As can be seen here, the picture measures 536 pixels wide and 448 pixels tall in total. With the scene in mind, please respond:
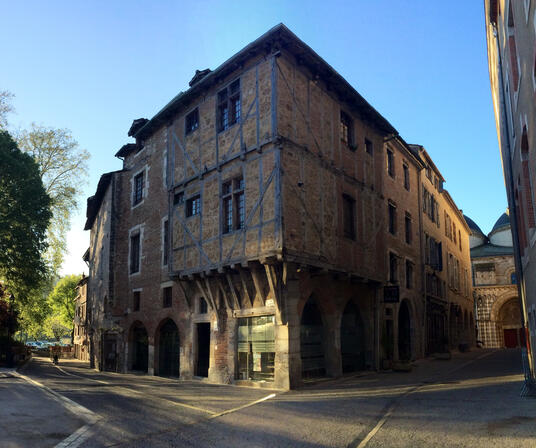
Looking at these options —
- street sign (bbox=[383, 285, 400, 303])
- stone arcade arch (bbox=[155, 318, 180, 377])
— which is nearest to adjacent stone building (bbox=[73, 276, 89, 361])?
stone arcade arch (bbox=[155, 318, 180, 377])

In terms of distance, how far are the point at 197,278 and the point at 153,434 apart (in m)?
8.67

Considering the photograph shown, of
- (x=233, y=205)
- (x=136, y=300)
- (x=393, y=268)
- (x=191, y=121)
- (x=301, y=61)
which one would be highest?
(x=301, y=61)

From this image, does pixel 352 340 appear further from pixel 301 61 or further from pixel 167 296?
pixel 301 61

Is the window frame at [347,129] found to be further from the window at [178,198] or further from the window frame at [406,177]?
the window frame at [406,177]

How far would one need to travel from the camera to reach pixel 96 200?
2877 cm

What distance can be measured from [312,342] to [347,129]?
803cm

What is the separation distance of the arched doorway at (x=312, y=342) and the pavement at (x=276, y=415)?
0.89 metres

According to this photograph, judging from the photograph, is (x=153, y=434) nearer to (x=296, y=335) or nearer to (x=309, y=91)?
(x=296, y=335)

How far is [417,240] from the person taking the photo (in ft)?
83.3

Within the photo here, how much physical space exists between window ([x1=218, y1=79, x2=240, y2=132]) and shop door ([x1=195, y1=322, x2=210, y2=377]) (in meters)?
7.06

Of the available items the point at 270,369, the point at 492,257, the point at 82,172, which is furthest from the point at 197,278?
the point at 492,257

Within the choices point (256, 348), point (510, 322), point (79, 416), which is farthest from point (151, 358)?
point (510, 322)

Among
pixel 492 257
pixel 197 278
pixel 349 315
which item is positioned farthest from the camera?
pixel 492 257

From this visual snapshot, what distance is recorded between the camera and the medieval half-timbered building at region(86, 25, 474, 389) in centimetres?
1429
